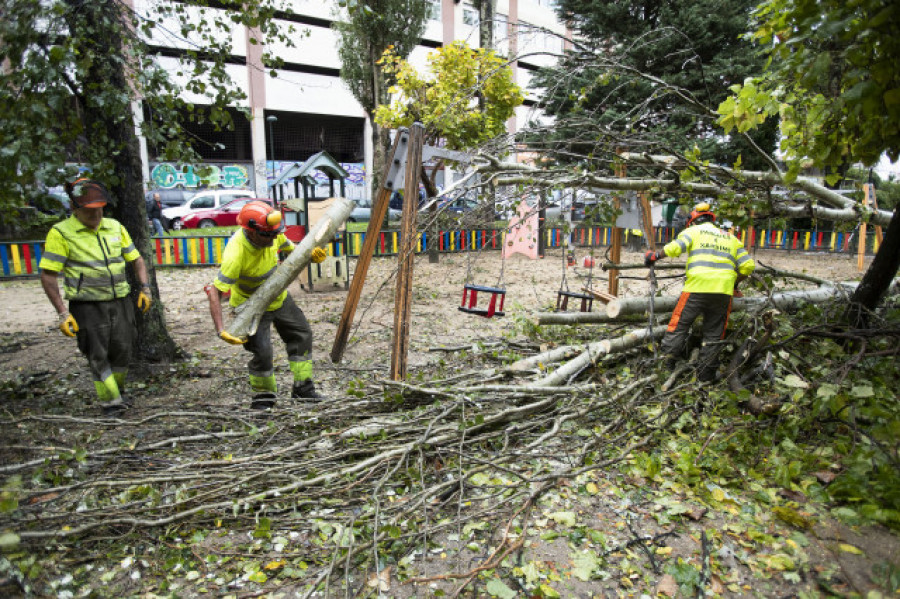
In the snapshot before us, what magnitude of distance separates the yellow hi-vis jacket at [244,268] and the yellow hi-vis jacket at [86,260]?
837 millimetres

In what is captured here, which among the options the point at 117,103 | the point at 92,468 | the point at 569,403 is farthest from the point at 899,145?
the point at 117,103

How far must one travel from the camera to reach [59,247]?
3771 millimetres

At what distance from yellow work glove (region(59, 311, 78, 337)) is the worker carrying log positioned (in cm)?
452

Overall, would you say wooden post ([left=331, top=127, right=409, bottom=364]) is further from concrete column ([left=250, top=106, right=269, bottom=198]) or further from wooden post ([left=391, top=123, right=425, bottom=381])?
concrete column ([left=250, top=106, right=269, bottom=198])

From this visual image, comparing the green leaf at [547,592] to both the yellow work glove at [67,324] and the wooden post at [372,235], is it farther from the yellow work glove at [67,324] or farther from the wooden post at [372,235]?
the yellow work glove at [67,324]

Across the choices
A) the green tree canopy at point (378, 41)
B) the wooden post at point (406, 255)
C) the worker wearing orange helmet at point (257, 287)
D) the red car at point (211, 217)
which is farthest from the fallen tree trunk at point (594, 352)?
the red car at point (211, 217)

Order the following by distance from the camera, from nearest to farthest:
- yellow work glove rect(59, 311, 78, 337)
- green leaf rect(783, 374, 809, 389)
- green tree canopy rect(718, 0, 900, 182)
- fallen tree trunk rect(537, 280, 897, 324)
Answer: green tree canopy rect(718, 0, 900, 182), green leaf rect(783, 374, 809, 389), yellow work glove rect(59, 311, 78, 337), fallen tree trunk rect(537, 280, 897, 324)

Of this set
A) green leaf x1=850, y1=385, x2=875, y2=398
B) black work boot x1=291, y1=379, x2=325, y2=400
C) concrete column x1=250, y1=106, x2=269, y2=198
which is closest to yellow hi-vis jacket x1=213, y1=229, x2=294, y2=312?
black work boot x1=291, y1=379, x2=325, y2=400

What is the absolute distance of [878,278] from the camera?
4.00 metres

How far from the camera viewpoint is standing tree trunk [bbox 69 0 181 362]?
163 inches

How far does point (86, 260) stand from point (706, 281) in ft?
15.9

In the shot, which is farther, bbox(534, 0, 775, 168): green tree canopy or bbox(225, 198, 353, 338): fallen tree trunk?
bbox(534, 0, 775, 168): green tree canopy

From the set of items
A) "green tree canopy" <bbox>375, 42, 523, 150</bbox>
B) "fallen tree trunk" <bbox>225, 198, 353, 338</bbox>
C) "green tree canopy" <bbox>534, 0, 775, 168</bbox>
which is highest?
"green tree canopy" <bbox>534, 0, 775, 168</bbox>

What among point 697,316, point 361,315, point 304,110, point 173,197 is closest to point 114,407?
point 361,315
